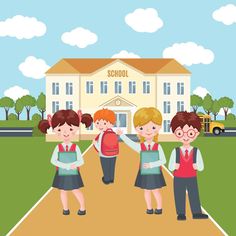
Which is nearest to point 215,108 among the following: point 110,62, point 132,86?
point 110,62

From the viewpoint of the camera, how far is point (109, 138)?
1498cm

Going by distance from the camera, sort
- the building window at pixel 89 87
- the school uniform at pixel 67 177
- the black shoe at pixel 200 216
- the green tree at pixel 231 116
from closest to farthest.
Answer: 1. the black shoe at pixel 200 216
2. the school uniform at pixel 67 177
3. the building window at pixel 89 87
4. the green tree at pixel 231 116

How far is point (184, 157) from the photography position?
10.2m

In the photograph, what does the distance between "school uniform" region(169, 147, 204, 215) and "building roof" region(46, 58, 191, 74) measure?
1615 inches

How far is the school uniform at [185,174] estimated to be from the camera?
10.2 metres

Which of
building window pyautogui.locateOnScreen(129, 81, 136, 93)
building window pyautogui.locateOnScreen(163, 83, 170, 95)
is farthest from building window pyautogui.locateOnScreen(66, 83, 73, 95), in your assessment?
building window pyautogui.locateOnScreen(163, 83, 170, 95)

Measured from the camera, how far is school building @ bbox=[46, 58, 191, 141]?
50781 millimetres

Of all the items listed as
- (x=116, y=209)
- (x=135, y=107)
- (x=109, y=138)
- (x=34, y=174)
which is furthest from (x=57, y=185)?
(x=135, y=107)

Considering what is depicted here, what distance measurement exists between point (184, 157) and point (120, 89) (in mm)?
41234

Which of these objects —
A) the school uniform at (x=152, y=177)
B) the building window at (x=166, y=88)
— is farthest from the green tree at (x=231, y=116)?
the school uniform at (x=152, y=177)

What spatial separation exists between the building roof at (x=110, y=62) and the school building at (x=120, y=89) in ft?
0.29

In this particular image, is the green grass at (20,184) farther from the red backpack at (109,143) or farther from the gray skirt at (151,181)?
the gray skirt at (151,181)

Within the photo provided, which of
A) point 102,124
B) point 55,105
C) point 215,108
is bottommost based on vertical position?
point 102,124

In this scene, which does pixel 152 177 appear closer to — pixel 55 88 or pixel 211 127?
pixel 55 88
